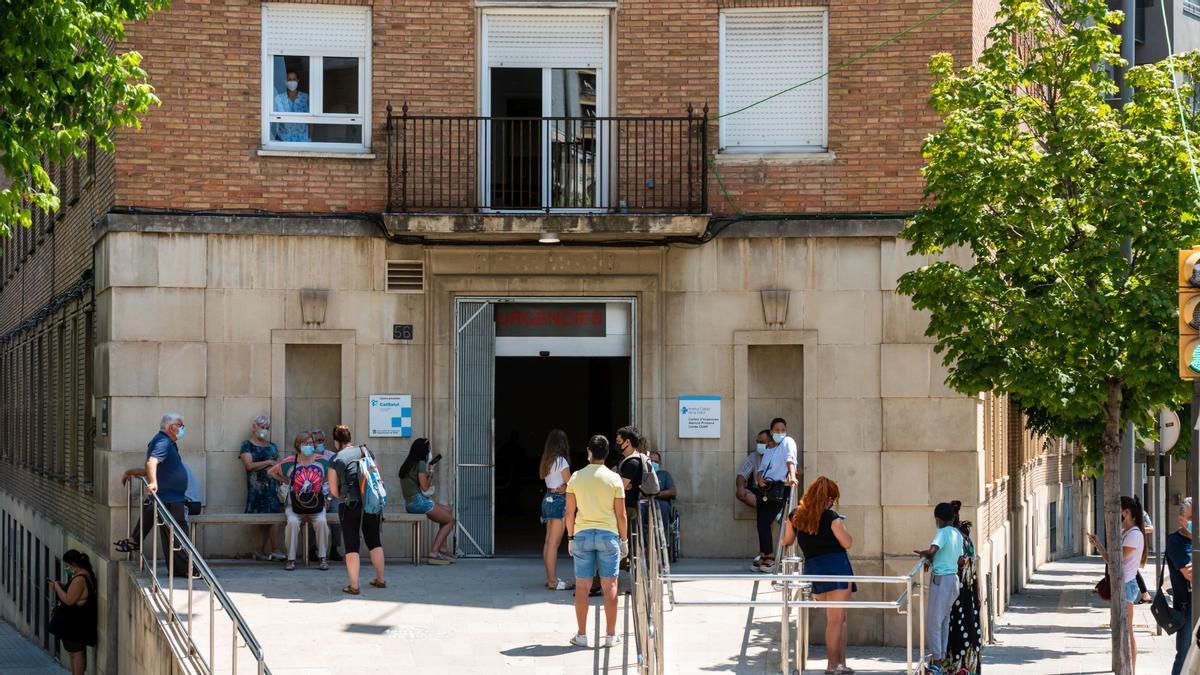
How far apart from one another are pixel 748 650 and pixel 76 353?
11.7m

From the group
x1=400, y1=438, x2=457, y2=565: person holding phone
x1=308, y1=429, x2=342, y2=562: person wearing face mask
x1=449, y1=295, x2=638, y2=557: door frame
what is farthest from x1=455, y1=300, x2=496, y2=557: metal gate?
x1=308, y1=429, x2=342, y2=562: person wearing face mask

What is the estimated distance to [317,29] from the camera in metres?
18.0

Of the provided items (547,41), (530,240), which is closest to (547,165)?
(530,240)

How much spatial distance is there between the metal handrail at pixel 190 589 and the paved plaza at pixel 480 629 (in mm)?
233

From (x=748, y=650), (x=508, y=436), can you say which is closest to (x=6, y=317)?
(x=508, y=436)

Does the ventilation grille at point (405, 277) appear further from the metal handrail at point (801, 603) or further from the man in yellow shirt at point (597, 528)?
the metal handrail at point (801, 603)

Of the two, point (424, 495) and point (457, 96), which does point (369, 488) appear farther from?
point (457, 96)

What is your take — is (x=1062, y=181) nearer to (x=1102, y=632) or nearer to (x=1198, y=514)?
(x=1198, y=514)

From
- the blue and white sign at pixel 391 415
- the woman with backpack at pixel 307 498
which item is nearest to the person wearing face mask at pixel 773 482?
the blue and white sign at pixel 391 415

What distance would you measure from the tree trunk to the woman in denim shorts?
4.99 metres

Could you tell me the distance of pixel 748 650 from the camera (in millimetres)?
13750

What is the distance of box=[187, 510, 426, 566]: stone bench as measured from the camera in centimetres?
1683

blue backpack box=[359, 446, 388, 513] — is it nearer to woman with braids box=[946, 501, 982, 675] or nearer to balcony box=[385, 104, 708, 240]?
balcony box=[385, 104, 708, 240]

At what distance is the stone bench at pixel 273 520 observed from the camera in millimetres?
16828
